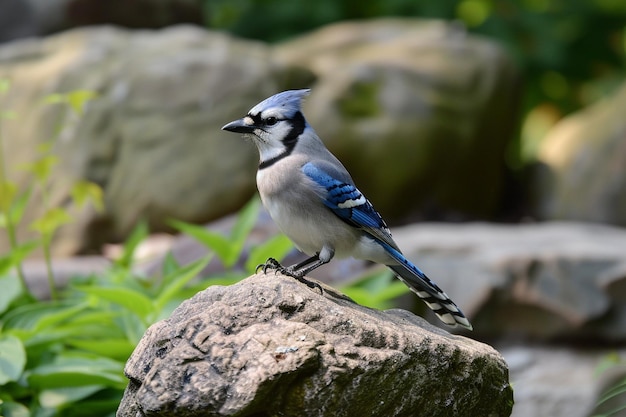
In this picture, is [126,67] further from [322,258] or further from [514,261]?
[322,258]

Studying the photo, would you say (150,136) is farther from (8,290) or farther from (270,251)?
(8,290)

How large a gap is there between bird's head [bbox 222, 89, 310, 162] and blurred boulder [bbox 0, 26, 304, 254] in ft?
12.8

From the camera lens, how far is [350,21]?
10.1m

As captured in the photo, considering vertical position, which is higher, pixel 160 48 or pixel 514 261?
pixel 160 48

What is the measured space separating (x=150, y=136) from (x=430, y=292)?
458 cm

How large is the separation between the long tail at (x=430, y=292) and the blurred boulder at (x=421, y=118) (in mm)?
3904

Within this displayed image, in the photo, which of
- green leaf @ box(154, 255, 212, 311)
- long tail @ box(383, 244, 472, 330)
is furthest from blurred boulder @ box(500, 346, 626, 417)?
green leaf @ box(154, 255, 212, 311)

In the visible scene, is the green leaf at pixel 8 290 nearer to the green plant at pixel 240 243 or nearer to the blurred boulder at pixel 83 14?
the green plant at pixel 240 243

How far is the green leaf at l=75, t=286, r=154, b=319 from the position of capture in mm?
3428

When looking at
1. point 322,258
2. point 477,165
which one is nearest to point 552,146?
point 477,165

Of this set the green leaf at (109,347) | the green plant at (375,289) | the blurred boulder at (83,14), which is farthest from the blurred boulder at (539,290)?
the blurred boulder at (83,14)

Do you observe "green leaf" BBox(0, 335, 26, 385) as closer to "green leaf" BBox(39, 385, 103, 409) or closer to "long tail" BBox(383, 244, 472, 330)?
"green leaf" BBox(39, 385, 103, 409)

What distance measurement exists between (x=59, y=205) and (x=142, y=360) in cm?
483

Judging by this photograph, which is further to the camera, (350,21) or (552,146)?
(350,21)
